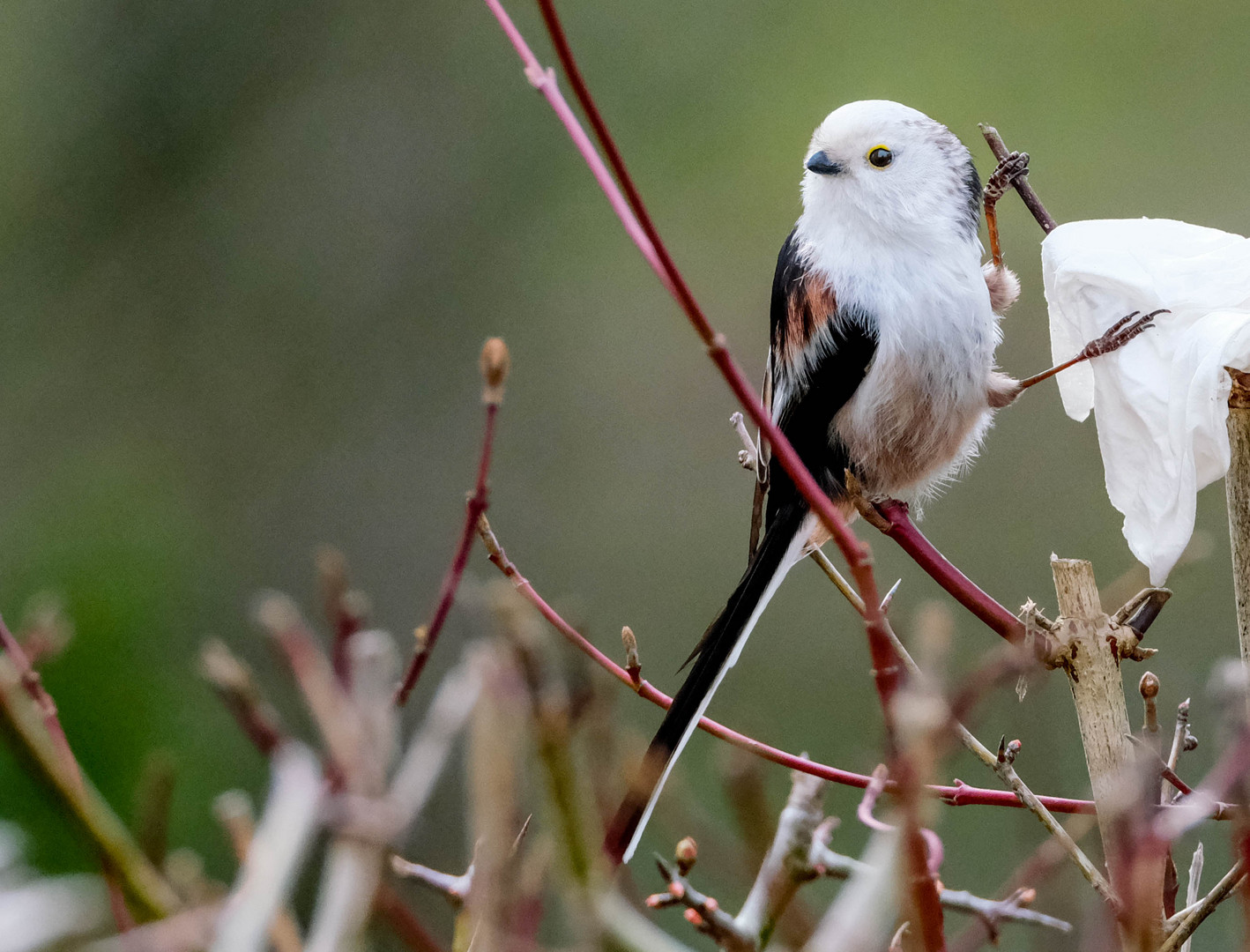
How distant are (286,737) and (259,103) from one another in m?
3.60

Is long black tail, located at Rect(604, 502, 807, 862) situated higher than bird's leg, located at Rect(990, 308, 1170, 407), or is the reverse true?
bird's leg, located at Rect(990, 308, 1170, 407)

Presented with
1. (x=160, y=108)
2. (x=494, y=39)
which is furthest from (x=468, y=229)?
(x=160, y=108)

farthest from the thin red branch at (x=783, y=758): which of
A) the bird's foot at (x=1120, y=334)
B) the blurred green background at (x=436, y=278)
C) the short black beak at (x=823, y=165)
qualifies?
the blurred green background at (x=436, y=278)

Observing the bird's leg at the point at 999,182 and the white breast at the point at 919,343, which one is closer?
the bird's leg at the point at 999,182

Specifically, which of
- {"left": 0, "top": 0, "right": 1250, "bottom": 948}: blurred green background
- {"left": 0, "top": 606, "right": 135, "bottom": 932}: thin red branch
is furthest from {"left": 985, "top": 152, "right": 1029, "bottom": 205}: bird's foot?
{"left": 0, "top": 0, "right": 1250, "bottom": 948}: blurred green background

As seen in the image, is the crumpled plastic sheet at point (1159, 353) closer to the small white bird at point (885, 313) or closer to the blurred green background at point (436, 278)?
the small white bird at point (885, 313)

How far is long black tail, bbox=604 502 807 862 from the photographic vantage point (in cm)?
53

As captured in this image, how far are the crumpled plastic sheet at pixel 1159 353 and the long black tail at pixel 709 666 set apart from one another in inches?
10.9

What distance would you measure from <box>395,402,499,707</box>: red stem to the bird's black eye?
0.70 metres

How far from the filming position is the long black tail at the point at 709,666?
53 cm

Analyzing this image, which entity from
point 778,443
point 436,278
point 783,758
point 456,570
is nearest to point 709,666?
point 783,758

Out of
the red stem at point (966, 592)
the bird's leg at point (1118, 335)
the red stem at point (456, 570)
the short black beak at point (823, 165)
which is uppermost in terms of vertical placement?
the red stem at point (456, 570)

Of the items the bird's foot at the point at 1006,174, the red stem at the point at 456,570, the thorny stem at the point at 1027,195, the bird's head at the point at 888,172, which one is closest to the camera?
the red stem at the point at 456,570

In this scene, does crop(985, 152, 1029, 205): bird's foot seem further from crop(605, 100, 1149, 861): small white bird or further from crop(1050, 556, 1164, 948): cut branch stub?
crop(1050, 556, 1164, 948): cut branch stub
